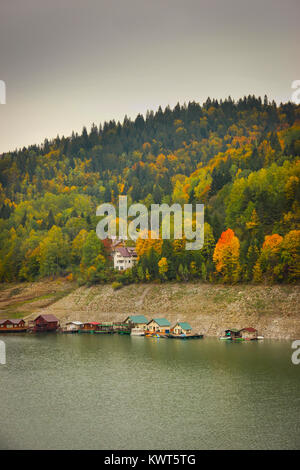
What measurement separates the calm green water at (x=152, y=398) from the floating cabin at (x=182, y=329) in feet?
38.2

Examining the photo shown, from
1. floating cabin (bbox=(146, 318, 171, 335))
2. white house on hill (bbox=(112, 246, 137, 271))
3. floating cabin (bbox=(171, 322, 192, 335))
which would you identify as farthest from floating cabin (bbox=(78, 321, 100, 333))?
white house on hill (bbox=(112, 246, 137, 271))

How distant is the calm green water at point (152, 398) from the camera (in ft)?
147

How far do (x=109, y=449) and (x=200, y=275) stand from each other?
78310 millimetres

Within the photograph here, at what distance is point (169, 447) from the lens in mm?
42844

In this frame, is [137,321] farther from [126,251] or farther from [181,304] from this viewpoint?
[126,251]

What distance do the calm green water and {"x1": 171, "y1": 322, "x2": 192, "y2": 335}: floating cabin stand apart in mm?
11649

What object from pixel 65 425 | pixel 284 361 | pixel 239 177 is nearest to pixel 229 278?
pixel 284 361

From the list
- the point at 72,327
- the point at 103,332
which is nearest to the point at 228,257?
the point at 103,332

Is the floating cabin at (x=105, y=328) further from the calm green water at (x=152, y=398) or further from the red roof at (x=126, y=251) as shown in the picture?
the red roof at (x=126, y=251)

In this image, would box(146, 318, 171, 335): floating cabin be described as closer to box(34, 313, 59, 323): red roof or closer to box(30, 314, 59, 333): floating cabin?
box(30, 314, 59, 333): floating cabin
